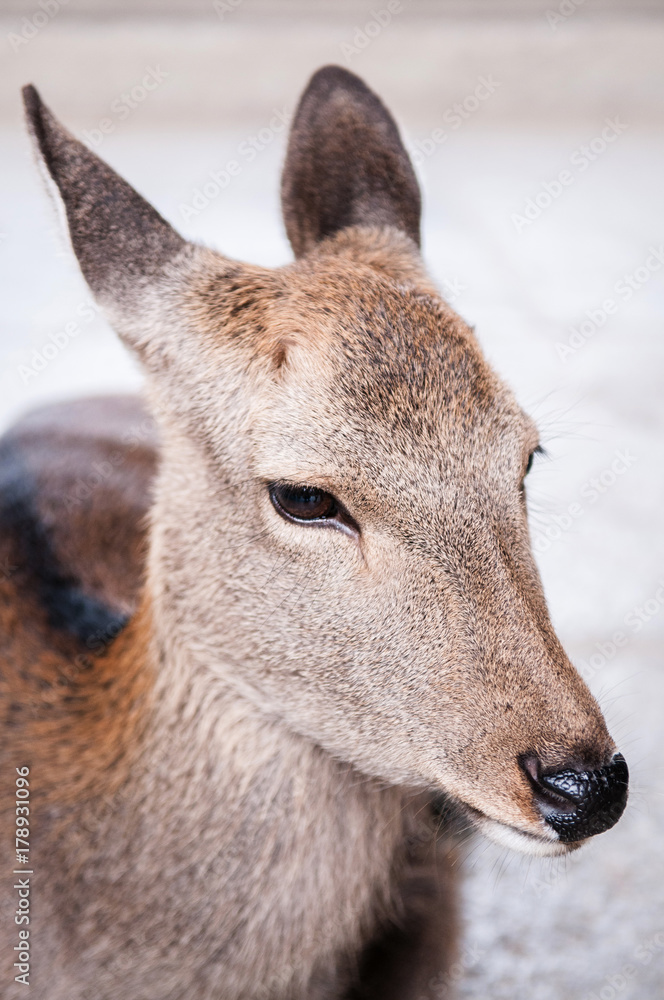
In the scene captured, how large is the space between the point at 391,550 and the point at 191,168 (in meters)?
3.07

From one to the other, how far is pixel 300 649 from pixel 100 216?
0.71 m

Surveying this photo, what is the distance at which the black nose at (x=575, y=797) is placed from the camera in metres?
1.23

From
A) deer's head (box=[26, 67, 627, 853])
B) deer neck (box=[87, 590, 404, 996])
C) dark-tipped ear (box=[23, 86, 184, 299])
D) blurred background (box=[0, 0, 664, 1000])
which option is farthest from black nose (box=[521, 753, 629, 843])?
blurred background (box=[0, 0, 664, 1000])

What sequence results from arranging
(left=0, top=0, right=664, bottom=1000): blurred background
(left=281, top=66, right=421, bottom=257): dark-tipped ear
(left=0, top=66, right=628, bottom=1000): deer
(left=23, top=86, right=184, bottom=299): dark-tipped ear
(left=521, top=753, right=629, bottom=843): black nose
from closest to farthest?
(left=521, top=753, right=629, bottom=843): black nose, (left=0, top=66, right=628, bottom=1000): deer, (left=23, top=86, right=184, bottom=299): dark-tipped ear, (left=281, top=66, right=421, bottom=257): dark-tipped ear, (left=0, top=0, right=664, bottom=1000): blurred background

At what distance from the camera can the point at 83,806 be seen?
1.62 metres

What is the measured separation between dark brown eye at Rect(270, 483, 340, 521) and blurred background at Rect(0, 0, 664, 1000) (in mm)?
1678

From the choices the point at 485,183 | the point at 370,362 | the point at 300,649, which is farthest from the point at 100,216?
the point at 485,183

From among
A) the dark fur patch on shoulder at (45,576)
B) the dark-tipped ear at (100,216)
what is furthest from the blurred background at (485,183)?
the dark-tipped ear at (100,216)

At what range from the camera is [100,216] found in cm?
149

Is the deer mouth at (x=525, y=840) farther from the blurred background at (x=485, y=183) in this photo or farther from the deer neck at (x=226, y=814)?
the blurred background at (x=485, y=183)

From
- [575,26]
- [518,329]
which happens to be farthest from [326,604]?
[575,26]

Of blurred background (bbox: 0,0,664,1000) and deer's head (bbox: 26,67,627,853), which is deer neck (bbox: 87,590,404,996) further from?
blurred background (bbox: 0,0,664,1000)

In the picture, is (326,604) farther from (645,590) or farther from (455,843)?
(645,590)

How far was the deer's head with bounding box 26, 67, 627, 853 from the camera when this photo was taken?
1.31m
